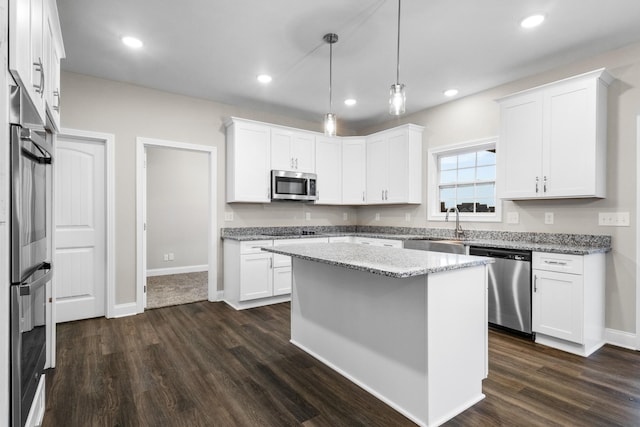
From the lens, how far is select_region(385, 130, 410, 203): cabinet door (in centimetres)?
466

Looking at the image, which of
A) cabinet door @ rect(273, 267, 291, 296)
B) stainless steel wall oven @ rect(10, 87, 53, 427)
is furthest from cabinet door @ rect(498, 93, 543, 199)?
stainless steel wall oven @ rect(10, 87, 53, 427)

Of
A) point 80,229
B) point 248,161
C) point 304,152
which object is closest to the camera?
point 80,229

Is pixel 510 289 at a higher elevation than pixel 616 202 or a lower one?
lower

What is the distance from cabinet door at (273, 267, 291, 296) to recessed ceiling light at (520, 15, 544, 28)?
3525 mm

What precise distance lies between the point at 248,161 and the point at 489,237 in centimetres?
314

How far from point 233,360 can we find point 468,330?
70.5 inches

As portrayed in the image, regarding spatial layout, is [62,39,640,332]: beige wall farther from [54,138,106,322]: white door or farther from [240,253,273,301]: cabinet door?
[240,253,273,301]: cabinet door

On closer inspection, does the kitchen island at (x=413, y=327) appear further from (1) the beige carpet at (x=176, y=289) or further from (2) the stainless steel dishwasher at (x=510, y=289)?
(1) the beige carpet at (x=176, y=289)

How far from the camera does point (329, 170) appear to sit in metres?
5.20

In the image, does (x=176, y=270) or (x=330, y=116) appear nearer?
(x=330, y=116)

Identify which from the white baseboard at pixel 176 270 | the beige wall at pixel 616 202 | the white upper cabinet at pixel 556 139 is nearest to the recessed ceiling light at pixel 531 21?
the white upper cabinet at pixel 556 139

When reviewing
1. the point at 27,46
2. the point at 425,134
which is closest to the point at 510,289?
the point at 425,134

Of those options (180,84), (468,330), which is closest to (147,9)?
(180,84)

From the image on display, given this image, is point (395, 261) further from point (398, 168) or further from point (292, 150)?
point (292, 150)
